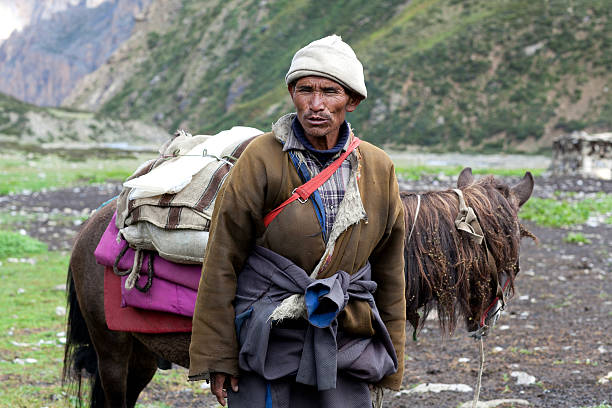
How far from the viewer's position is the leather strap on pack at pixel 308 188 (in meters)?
2.27

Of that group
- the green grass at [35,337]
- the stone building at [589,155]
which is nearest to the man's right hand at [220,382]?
the green grass at [35,337]

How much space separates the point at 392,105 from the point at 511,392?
52722 millimetres

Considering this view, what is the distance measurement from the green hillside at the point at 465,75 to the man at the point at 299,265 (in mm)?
45281

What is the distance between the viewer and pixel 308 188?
7.48 ft

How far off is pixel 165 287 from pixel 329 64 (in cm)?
159

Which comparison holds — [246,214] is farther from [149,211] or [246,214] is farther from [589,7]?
[589,7]

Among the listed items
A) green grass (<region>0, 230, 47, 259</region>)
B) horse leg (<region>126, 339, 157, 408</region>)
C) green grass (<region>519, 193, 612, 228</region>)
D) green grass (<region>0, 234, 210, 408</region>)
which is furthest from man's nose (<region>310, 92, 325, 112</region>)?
green grass (<region>519, 193, 612, 228</region>)

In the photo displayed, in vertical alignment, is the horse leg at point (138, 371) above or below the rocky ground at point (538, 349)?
above

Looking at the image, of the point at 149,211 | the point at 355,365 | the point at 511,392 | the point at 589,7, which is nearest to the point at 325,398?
the point at 355,365

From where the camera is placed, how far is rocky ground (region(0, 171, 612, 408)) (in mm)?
5000

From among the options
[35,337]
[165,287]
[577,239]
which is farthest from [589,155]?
[165,287]

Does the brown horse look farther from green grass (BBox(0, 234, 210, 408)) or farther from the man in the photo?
the man

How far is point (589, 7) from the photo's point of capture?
52750mm

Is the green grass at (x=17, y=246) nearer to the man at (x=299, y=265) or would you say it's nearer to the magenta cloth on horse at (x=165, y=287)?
the magenta cloth on horse at (x=165, y=287)
